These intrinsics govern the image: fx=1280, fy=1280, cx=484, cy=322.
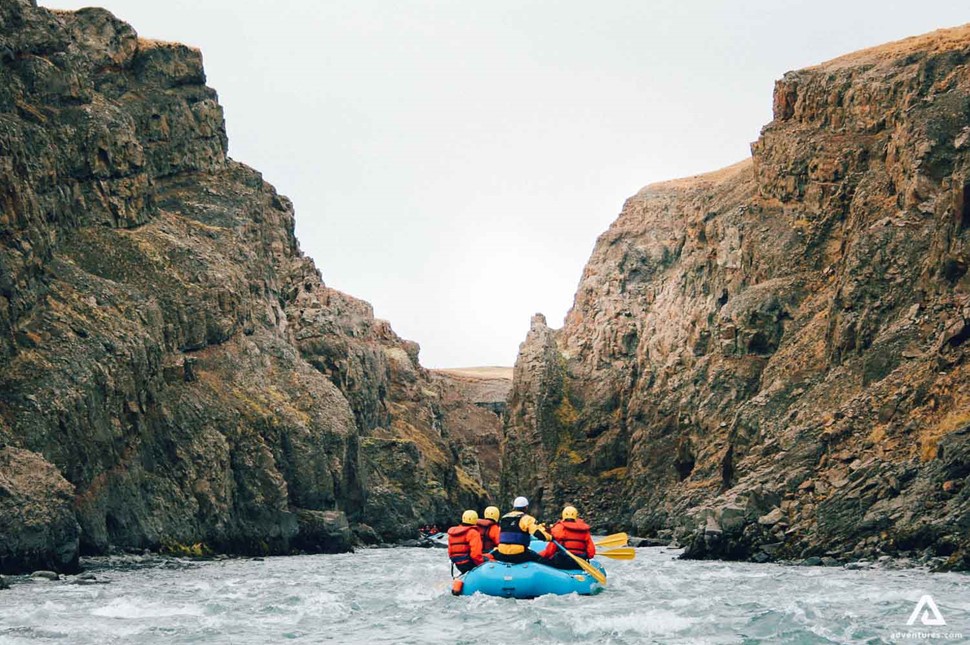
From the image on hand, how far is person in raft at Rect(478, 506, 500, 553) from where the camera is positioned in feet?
142

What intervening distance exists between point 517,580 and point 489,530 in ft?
15.1

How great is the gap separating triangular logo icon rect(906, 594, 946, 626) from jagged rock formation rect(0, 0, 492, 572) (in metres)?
35.1

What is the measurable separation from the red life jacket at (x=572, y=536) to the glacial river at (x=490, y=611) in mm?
1875

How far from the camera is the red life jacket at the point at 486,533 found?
1698 inches

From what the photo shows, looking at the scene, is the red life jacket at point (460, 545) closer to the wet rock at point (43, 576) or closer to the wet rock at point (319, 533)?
the wet rock at point (43, 576)

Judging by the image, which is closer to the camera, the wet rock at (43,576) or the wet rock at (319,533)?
the wet rock at (43,576)

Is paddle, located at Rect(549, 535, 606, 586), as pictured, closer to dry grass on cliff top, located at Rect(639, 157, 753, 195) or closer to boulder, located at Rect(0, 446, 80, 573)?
boulder, located at Rect(0, 446, 80, 573)

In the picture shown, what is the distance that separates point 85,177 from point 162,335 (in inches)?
496

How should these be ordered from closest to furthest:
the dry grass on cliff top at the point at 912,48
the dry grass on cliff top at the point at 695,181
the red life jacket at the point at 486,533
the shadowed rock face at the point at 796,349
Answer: the red life jacket at the point at 486,533 → the shadowed rock face at the point at 796,349 → the dry grass on cliff top at the point at 912,48 → the dry grass on cliff top at the point at 695,181

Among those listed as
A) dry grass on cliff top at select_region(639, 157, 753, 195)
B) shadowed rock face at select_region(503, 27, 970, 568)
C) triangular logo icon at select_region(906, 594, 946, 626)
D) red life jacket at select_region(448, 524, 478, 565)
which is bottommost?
triangular logo icon at select_region(906, 594, 946, 626)

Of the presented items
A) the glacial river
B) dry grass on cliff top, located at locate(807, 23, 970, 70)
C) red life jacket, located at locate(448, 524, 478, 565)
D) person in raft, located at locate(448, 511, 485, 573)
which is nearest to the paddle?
the glacial river

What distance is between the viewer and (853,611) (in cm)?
3594

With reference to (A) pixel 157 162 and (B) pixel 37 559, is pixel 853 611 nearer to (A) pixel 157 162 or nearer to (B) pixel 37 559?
(B) pixel 37 559

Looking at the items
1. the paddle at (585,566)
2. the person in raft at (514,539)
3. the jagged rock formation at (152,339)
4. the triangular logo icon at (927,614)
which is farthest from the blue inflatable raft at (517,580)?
the jagged rock formation at (152,339)
